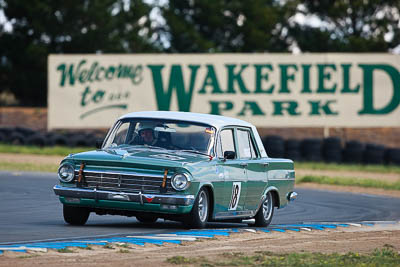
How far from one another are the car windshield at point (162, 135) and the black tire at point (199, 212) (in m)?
0.70

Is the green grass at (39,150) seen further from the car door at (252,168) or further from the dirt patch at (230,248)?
the dirt patch at (230,248)

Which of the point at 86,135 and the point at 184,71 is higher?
the point at 184,71

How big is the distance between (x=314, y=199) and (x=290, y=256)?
11.5 metres

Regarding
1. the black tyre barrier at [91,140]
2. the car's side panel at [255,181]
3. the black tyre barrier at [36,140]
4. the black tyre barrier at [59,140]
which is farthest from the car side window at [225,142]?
the black tyre barrier at [36,140]

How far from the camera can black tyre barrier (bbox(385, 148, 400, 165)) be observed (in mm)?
35156

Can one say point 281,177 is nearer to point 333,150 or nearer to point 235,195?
point 235,195

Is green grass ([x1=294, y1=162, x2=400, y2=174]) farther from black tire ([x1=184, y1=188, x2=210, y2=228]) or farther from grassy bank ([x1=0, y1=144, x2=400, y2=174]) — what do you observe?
black tire ([x1=184, y1=188, x2=210, y2=228])

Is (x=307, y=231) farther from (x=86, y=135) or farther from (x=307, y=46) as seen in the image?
(x=307, y=46)

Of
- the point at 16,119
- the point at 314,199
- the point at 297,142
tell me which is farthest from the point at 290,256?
the point at 16,119

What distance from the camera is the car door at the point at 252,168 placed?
13258 mm

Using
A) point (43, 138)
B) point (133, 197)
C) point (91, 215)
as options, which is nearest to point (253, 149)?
point (91, 215)

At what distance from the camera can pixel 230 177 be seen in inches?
496

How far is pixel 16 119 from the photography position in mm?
44094

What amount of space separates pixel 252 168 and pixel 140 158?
7.37ft
